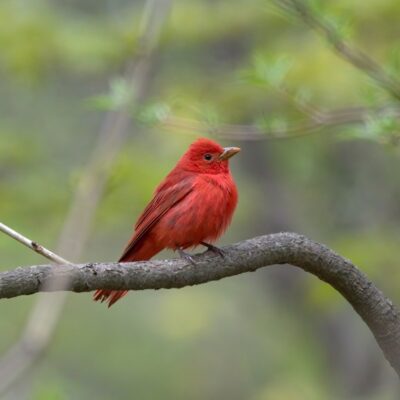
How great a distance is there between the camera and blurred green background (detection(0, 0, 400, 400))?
7852 millimetres

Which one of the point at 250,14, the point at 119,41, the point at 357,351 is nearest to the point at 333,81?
the point at 250,14

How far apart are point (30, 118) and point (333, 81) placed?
3861 millimetres

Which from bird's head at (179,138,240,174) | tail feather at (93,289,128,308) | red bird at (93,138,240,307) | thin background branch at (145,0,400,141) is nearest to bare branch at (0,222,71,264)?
tail feather at (93,289,128,308)

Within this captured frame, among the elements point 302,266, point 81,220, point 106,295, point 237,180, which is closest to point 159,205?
point 106,295

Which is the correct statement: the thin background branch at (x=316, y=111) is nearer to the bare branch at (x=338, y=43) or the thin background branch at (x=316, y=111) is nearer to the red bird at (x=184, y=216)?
the bare branch at (x=338, y=43)

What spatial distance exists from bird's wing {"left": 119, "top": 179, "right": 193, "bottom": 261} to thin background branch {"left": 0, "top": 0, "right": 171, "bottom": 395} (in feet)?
Result: 7.27

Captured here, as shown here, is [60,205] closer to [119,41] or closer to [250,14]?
[119,41]

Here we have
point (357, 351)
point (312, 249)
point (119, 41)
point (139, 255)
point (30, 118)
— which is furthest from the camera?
point (30, 118)

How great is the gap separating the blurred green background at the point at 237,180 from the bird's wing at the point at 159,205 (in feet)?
1.27

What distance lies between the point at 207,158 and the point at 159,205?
55 centimetres

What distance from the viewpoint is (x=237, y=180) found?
33.0 ft

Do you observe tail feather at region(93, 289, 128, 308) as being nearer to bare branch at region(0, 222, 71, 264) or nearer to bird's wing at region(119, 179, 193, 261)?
bird's wing at region(119, 179, 193, 261)

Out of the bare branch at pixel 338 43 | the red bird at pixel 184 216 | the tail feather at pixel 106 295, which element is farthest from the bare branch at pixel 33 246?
the bare branch at pixel 338 43

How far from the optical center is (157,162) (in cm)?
861
